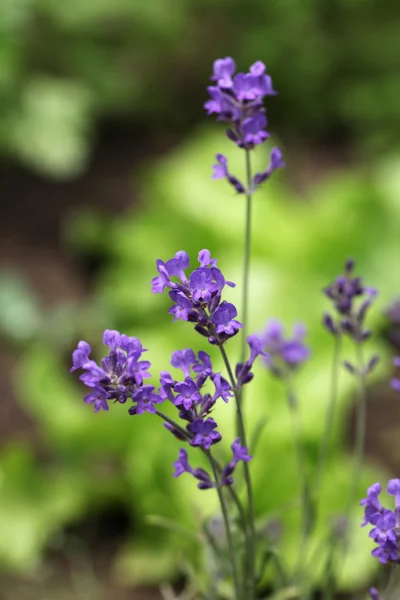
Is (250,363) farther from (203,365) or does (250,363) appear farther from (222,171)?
(222,171)

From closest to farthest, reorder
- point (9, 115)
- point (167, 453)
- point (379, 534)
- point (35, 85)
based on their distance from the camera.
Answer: point (379, 534)
point (167, 453)
point (9, 115)
point (35, 85)

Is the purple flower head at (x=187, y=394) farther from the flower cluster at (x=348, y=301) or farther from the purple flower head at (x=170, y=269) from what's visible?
the flower cluster at (x=348, y=301)

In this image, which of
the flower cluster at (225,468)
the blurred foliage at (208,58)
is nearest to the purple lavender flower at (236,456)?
the flower cluster at (225,468)

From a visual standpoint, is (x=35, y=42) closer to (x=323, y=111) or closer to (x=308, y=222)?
(x=323, y=111)

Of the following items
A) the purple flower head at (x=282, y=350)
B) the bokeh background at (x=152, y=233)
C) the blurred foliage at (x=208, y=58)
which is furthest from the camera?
the blurred foliage at (x=208, y=58)

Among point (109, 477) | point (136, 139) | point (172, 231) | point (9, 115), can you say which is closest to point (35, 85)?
point (9, 115)

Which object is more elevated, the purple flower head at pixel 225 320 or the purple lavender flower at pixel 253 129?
the purple lavender flower at pixel 253 129

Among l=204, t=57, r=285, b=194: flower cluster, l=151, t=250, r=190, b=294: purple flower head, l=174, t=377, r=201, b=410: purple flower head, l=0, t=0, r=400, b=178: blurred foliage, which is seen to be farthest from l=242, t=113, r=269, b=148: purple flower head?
l=0, t=0, r=400, b=178: blurred foliage
